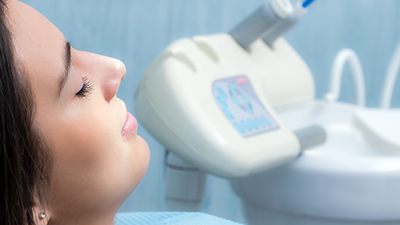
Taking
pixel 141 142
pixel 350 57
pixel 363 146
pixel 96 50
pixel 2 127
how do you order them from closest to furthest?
Result: pixel 2 127, pixel 141 142, pixel 363 146, pixel 96 50, pixel 350 57

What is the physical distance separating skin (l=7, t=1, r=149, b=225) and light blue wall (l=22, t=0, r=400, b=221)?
23.6 inches

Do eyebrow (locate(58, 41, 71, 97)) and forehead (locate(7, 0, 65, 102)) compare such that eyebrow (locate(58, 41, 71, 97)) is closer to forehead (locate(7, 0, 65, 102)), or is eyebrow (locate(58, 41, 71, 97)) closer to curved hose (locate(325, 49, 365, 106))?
forehead (locate(7, 0, 65, 102))

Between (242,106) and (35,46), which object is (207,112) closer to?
(242,106)

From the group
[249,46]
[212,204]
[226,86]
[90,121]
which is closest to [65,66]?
[90,121]

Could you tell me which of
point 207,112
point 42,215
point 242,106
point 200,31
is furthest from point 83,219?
point 200,31

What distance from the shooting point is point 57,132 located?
671 mm

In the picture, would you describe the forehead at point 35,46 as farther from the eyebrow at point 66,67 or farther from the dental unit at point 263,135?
the dental unit at point 263,135

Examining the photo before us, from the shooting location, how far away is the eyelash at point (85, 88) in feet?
2.29

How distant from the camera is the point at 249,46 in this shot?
1.30m

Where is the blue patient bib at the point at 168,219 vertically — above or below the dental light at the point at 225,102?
below

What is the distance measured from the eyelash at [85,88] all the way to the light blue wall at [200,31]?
0.60m

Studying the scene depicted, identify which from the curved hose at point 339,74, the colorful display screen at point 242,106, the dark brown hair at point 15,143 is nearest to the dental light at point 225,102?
the colorful display screen at point 242,106

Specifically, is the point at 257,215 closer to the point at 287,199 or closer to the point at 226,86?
the point at 287,199

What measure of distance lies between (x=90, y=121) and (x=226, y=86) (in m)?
0.50
